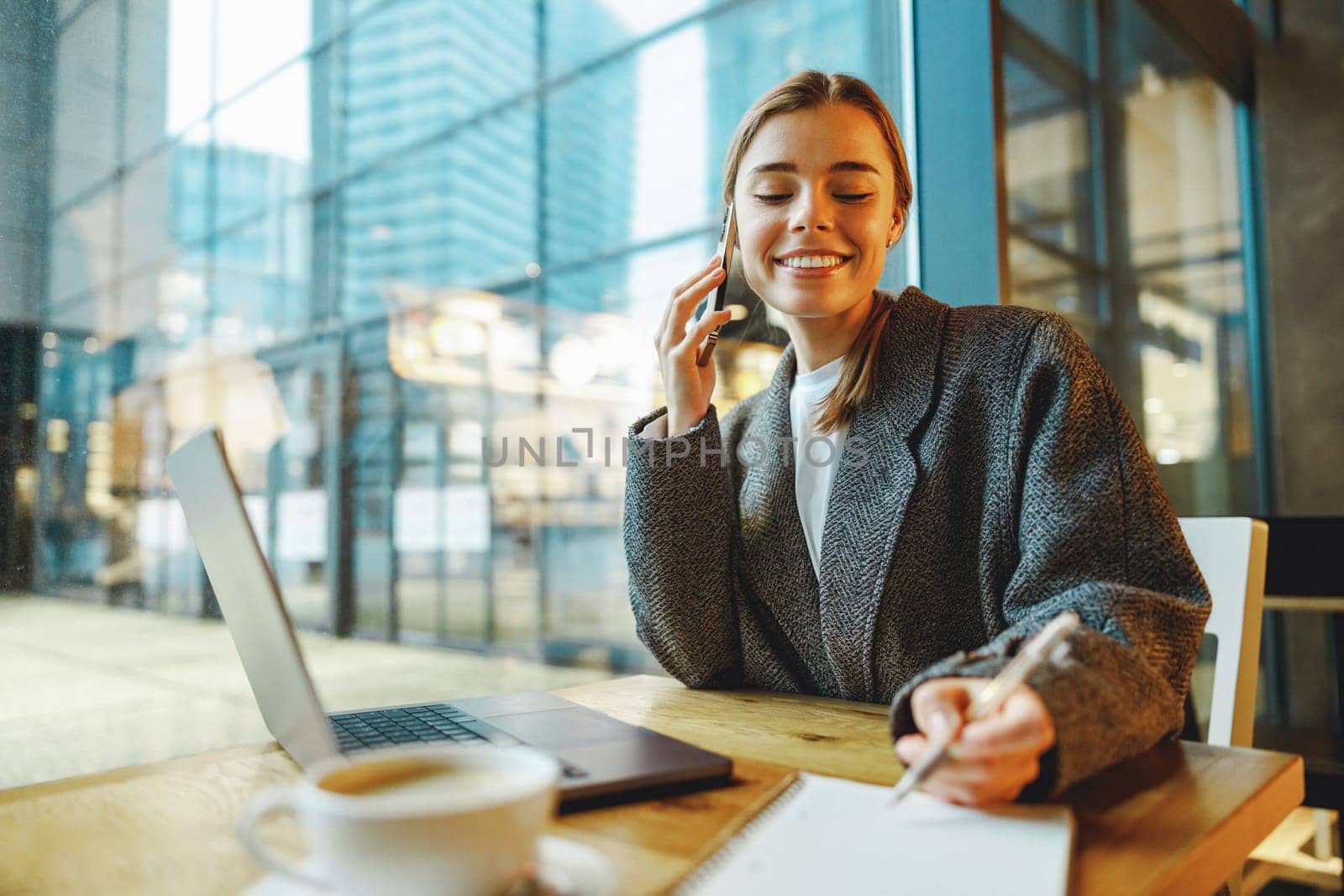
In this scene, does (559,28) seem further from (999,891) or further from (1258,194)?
(999,891)

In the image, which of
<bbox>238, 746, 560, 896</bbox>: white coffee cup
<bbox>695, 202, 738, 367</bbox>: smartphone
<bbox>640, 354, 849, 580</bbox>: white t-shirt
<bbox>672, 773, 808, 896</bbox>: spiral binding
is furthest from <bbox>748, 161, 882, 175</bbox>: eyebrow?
<bbox>238, 746, 560, 896</bbox>: white coffee cup

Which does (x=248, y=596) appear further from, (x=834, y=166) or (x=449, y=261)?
(x=449, y=261)

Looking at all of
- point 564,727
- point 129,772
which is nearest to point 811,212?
point 564,727

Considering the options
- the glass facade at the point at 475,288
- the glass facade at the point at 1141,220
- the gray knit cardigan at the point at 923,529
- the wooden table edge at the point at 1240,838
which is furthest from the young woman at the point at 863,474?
the glass facade at the point at 475,288

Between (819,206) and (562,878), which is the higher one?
(819,206)

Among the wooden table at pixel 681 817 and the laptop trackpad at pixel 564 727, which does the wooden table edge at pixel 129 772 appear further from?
the laptop trackpad at pixel 564 727

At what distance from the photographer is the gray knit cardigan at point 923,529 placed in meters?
0.88

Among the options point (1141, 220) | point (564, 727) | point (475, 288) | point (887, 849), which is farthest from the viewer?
point (475, 288)

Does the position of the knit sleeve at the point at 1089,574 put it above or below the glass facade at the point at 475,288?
below

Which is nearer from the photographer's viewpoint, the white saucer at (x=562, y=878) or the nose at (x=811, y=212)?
the white saucer at (x=562, y=878)

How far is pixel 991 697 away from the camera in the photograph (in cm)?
59

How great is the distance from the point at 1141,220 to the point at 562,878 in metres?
3.28

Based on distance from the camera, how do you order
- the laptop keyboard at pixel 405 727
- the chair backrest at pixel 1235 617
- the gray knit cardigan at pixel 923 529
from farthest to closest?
1. the chair backrest at pixel 1235 617
2. the gray knit cardigan at pixel 923 529
3. the laptop keyboard at pixel 405 727

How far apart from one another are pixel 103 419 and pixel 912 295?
1.30m
